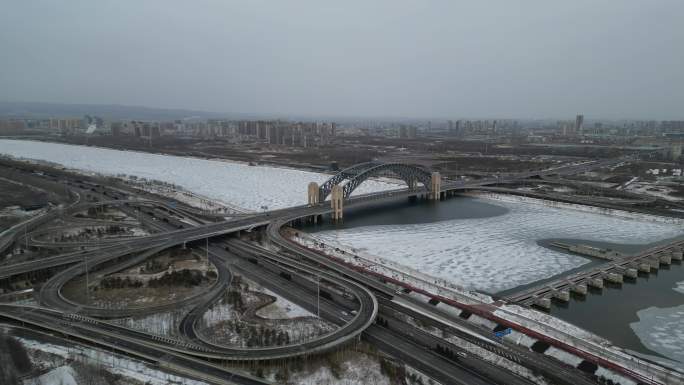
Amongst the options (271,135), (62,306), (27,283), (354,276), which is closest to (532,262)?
(354,276)

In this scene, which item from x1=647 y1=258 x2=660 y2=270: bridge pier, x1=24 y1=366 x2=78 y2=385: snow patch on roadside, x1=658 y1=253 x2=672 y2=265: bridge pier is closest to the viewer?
x1=24 y1=366 x2=78 y2=385: snow patch on roadside

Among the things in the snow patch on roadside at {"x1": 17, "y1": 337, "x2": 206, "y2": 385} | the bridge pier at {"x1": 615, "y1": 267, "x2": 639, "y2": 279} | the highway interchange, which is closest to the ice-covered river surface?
the bridge pier at {"x1": 615, "y1": 267, "x2": 639, "y2": 279}

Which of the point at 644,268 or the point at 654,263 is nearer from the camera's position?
the point at 644,268

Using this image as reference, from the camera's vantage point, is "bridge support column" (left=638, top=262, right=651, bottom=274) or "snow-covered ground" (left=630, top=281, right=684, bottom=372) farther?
"bridge support column" (left=638, top=262, right=651, bottom=274)

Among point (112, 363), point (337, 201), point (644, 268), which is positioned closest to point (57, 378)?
point (112, 363)

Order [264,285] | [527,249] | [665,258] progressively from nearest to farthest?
[264,285] → [665,258] → [527,249]

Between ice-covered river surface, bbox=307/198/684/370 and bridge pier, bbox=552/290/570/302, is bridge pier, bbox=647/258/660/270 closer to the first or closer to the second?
ice-covered river surface, bbox=307/198/684/370

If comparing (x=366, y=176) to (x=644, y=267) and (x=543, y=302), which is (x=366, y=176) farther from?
(x=543, y=302)
